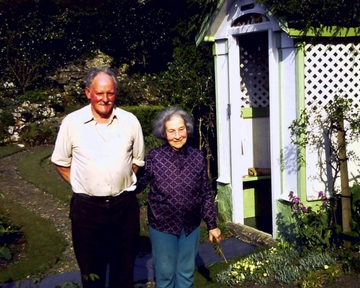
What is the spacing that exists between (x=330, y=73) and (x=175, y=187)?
105 inches

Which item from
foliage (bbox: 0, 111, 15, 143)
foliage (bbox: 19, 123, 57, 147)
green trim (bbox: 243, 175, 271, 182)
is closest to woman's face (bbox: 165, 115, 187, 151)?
green trim (bbox: 243, 175, 271, 182)

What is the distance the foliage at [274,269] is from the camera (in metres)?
4.87

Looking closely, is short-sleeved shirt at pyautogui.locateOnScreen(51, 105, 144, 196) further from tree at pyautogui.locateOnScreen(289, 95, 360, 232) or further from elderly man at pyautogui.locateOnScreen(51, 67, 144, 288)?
tree at pyautogui.locateOnScreen(289, 95, 360, 232)

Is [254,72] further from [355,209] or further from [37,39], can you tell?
[37,39]

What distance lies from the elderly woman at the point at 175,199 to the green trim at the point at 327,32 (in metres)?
1.94

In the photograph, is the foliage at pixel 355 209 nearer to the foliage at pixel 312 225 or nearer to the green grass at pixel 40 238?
the foliage at pixel 312 225

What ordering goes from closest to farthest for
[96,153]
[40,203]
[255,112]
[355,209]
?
[96,153]
[355,209]
[255,112]
[40,203]

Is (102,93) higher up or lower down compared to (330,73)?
lower down

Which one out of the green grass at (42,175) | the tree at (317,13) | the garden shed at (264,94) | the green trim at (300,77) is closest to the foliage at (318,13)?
the tree at (317,13)

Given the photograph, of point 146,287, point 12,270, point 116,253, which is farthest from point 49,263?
point 116,253

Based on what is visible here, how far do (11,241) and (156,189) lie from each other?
3.04 metres

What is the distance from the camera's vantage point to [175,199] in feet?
13.0

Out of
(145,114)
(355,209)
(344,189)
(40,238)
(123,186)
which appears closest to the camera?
(123,186)

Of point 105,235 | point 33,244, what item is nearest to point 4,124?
point 33,244
